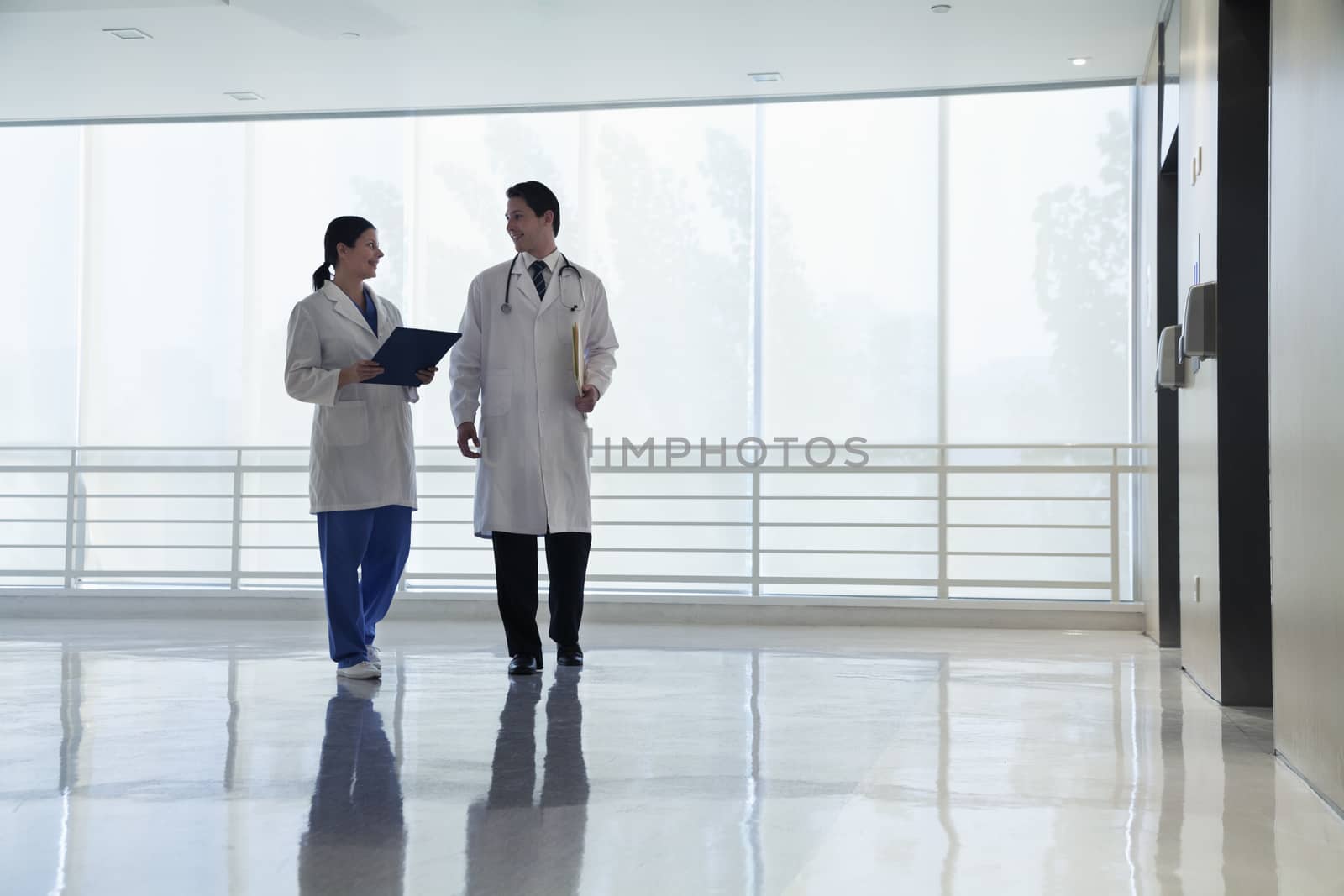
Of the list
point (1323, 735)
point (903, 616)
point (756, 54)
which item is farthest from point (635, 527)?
point (1323, 735)

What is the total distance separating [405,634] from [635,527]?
267 cm

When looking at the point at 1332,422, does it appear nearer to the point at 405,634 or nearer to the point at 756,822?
the point at 756,822

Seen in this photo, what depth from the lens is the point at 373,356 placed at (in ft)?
10.1

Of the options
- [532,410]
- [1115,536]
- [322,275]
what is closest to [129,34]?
[322,275]

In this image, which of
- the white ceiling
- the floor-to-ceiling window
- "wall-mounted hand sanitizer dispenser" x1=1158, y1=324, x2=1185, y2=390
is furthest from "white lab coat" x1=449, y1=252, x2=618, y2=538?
the floor-to-ceiling window

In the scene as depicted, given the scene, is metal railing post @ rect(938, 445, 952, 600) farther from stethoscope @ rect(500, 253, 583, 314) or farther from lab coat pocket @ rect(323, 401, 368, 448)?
lab coat pocket @ rect(323, 401, 368, 448)

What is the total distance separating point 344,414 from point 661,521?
118 inches

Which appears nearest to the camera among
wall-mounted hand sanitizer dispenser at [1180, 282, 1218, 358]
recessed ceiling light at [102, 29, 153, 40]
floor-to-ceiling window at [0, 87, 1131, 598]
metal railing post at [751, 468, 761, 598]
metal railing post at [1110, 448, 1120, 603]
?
wall-mounted hand sanitizer dispenser at [1180, 282, 1218, 358]

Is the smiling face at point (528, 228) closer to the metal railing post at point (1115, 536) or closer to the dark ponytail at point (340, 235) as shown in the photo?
the dark ponytail at point (340, 235)

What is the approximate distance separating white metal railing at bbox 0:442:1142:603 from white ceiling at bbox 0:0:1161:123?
1.56 meters

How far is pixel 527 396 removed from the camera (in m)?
3.31

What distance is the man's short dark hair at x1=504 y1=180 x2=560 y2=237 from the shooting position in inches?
134

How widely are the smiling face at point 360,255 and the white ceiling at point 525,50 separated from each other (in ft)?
4.61

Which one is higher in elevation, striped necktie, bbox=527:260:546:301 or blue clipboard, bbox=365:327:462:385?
striped necktie, bbox=527:260:546:301
